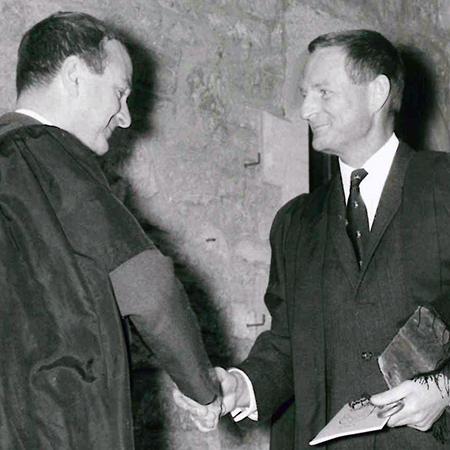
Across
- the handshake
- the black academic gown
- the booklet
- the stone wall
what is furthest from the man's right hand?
the black academic gown

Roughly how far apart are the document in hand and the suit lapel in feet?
1.22

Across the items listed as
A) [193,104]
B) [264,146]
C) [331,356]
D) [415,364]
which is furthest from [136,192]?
[415,364]

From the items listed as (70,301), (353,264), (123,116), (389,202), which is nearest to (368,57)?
(389,202)

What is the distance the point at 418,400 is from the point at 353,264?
1.46 ft

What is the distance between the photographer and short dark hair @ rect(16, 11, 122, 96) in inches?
81.2

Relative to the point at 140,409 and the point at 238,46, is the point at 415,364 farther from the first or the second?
the point at 238,46

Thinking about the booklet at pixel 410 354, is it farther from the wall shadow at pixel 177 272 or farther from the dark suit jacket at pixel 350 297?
the wall shadow at pixel 177 272

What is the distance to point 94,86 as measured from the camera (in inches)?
82.6

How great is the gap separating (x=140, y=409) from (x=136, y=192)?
2.41ft

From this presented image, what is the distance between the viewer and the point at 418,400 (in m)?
2.29

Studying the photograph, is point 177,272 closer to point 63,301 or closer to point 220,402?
point 220,402

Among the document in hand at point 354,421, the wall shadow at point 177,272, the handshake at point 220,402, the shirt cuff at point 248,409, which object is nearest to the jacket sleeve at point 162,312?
the handshake at point 220,402

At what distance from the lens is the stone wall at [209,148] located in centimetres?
303

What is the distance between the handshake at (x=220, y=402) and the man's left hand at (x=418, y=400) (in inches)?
16.6
